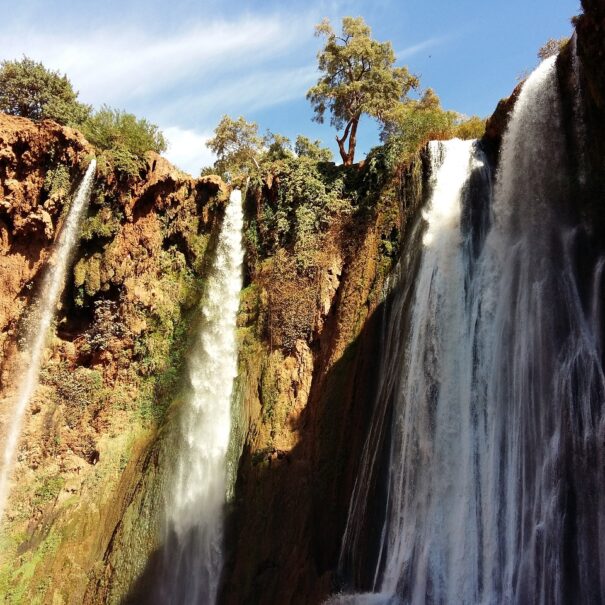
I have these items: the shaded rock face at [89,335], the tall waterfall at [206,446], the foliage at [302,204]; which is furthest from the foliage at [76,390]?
the foliage at [302,204]

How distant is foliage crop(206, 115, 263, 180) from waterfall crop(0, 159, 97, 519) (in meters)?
13.1

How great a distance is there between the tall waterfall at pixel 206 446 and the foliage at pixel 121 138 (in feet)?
13.9

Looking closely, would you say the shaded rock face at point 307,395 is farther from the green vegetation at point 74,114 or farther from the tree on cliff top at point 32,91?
the tree on cliff top at point 32,91

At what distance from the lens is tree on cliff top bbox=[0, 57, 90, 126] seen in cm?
2239

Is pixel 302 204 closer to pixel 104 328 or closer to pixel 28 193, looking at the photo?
pixel 104 328

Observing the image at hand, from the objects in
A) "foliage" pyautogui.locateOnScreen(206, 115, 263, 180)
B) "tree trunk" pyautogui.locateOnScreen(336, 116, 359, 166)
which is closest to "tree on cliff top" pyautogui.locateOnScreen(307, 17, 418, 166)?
"tree trunk" pyautogui.locateOnScreen(336, 116, 359, 166)

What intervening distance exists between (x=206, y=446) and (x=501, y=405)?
9.71 m

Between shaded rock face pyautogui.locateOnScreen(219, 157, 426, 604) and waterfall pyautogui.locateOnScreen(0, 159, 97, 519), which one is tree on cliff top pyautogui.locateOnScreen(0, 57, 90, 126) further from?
shaded rock face pyautogui.locateOnScreen(219, 157, 426, 604)

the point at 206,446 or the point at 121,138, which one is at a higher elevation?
the point at 121,138

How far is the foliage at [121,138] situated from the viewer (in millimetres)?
20203

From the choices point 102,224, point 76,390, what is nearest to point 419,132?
point 102,224

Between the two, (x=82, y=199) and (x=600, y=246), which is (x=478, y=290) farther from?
(x=82, y=199)

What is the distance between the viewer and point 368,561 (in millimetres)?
11555

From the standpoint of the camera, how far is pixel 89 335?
19.5 metres
